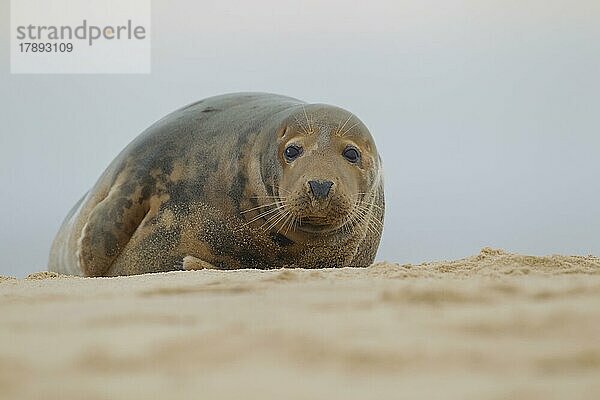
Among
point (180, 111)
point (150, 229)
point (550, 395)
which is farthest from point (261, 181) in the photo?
point (550, 395)

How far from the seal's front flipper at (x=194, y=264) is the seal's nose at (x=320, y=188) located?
51 cm

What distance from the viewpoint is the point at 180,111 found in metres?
3.29

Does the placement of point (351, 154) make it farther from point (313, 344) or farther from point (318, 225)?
point (313, 344)

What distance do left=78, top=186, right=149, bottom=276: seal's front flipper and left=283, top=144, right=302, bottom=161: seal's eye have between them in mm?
526

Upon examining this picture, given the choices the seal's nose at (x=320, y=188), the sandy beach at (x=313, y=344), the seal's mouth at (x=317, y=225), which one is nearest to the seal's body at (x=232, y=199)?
the seal's mouth at (x=317, y=225)

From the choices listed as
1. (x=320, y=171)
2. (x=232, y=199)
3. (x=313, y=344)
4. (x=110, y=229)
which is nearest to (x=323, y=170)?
(x=320, y=171)

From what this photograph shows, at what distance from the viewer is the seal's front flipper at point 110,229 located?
285cm

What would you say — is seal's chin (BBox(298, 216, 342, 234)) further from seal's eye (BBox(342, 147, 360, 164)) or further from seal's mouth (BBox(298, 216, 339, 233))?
seal's eye (BBox(342, 147, 360, 164))

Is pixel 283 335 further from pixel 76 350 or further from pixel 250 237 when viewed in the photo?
pixel 250 237

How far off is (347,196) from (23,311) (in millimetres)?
1530

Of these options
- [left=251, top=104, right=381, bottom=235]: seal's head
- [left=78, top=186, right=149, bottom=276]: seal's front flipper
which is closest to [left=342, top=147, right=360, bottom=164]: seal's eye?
[left=251, top=104, right=381, bottom=235]: seal's head

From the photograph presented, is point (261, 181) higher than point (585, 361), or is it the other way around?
point (261, 181)

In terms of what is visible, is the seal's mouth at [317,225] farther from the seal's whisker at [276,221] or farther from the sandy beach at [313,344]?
the sandy beach at [313,344]

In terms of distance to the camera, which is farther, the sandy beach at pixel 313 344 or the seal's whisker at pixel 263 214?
the seal's whisker at pixel 263 214
